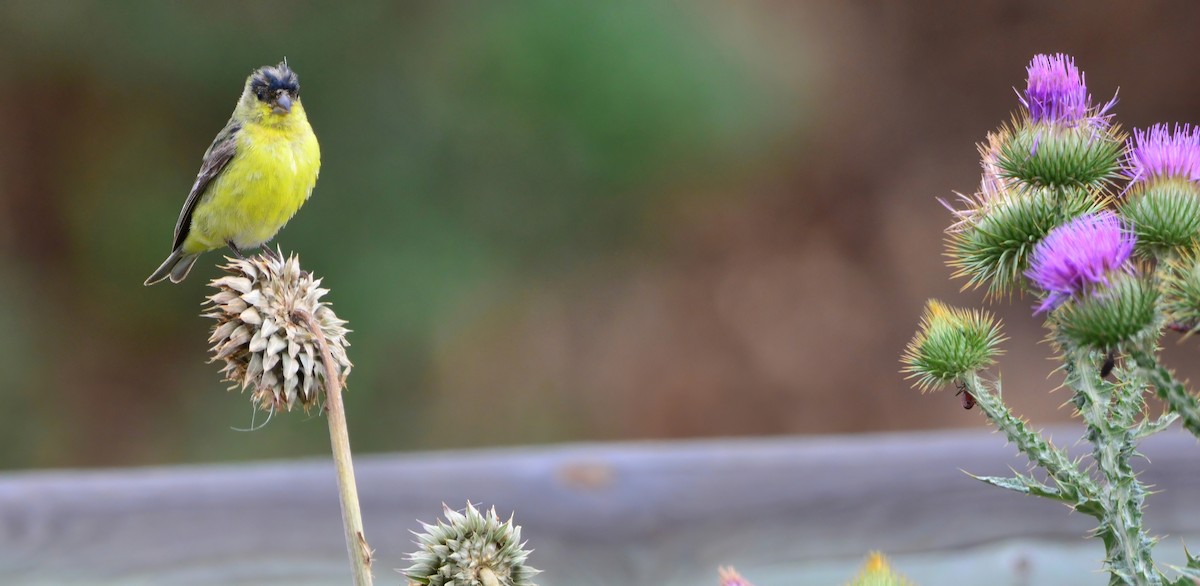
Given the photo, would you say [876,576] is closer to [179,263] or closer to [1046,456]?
[1046,456]

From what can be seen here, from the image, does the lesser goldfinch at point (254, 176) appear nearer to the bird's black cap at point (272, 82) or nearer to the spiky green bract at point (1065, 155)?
the bird's black cap at point (272, 82)

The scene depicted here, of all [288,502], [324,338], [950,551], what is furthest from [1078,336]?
[288,502]

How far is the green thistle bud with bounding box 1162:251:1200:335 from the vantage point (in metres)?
1.27

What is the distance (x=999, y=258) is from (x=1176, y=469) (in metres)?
1.63

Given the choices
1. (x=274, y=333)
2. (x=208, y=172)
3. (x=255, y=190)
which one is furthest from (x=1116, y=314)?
(x=208, y=172)

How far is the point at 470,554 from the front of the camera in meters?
1.15

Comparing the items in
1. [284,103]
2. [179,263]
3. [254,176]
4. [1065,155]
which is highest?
[284,103]

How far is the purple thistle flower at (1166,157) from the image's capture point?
1445 mm

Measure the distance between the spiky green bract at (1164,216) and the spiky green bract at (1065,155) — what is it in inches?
2.1

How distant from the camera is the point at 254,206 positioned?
2682mm

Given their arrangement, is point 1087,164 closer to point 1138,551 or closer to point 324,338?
point 1138,551

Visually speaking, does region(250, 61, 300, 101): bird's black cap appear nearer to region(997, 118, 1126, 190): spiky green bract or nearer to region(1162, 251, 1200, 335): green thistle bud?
region(997, 118, 1126, 190): spiky green bract

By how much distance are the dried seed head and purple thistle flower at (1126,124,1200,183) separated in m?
0.99

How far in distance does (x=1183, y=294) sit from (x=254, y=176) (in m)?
2.01
